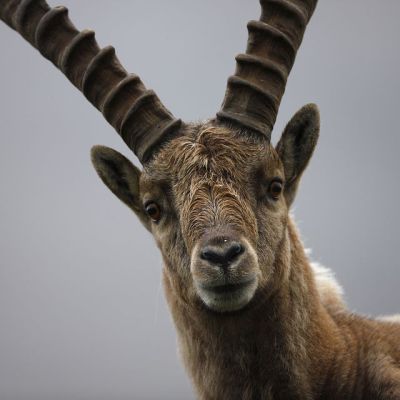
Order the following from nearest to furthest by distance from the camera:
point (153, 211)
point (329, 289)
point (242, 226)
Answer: point (242, 226) < point (153, 211) < point (329, 289)

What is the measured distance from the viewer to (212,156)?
25.1ft

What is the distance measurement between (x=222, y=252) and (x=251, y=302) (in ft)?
3.47

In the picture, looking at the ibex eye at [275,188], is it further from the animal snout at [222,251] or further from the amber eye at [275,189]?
the animal snout at [222,251]

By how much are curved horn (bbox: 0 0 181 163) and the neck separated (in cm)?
216

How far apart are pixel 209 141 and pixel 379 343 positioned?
10.5ft

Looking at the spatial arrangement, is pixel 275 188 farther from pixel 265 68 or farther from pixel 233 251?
pixel 265 68

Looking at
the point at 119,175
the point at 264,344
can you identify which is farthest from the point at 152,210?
the point at 264,344

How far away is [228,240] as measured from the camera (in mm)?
6578

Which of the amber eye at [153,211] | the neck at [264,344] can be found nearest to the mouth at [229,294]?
the neck at [264,344]

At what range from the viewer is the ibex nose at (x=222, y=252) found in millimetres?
6477

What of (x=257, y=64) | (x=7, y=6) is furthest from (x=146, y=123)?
(x=7, y=6)

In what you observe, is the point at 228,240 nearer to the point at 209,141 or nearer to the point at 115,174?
the point at 209,141

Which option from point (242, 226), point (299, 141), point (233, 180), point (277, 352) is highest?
point (299, 141)

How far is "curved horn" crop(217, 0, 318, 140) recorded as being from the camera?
8.22 meters
